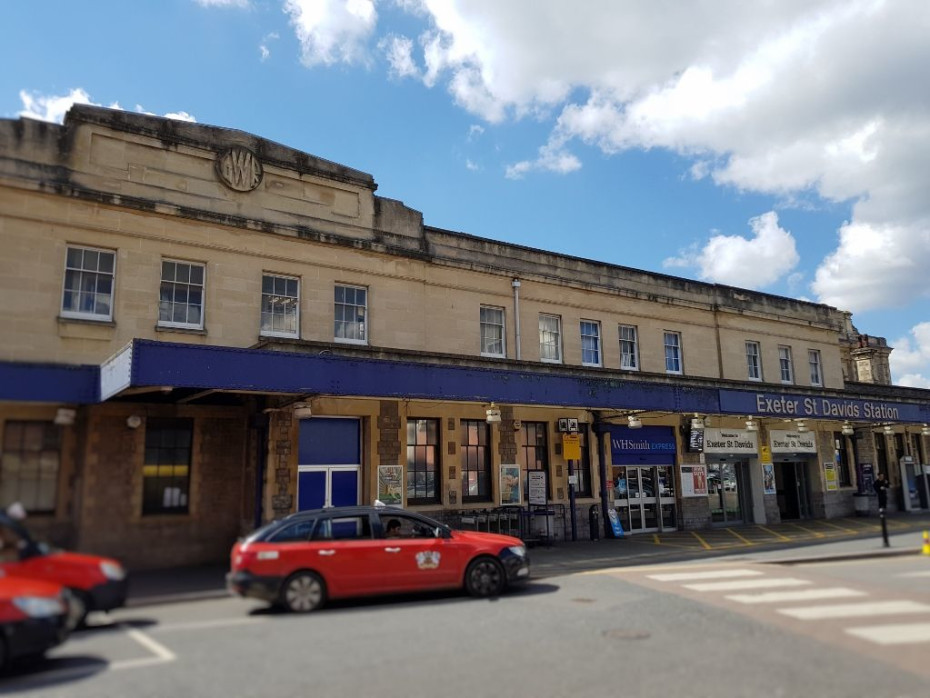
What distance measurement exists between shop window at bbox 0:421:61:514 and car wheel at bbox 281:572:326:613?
393 cm

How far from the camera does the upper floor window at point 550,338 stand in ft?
73.8

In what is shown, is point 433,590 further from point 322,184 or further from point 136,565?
point 322,184

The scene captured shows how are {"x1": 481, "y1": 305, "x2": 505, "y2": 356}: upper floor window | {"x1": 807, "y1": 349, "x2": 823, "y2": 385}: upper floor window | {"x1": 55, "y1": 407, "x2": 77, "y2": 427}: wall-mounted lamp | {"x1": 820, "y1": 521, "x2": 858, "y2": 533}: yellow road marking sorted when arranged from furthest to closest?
{"x1": 807, "y1": 349, "x2": 823, "y2": 385}: upper floor window
{"x1": 820, "y1": 521, "x2": 858, "y2": 533}: yellow road marking
{"x1": 481, "y1": 305, "x2": 505, "y2": 356}: upper floor window
{"x1": 55, "y1": 407, "x2": 77, "y2": 427}: wall-mounted lamp

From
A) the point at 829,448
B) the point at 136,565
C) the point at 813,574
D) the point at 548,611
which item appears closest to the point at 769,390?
the point at 829,448

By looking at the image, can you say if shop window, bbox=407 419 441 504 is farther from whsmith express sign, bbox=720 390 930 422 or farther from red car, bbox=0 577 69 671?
red car, bbox=0 577 69 671

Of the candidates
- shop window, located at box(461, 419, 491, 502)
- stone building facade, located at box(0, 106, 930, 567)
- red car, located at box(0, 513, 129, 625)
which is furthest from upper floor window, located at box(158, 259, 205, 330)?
red car, located at box(0, 513, 129, 625)

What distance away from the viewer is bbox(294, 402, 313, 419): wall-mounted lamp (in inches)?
598

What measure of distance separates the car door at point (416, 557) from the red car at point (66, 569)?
380 cm

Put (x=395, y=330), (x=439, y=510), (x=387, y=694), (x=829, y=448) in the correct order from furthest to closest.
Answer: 1. (x=829, y=448)
2. (x=395, y=330)
3. (x=439, y=510)
4. (x=387, y=694)

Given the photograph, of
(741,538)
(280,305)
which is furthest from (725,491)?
(280,305)

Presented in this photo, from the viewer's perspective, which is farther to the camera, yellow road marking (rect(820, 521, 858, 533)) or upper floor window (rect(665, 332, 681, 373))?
upper floor window (rect(665, 332, 681, 373))

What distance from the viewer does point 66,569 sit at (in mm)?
7664

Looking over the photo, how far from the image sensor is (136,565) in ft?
42.8

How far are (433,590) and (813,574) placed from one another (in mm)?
7573
